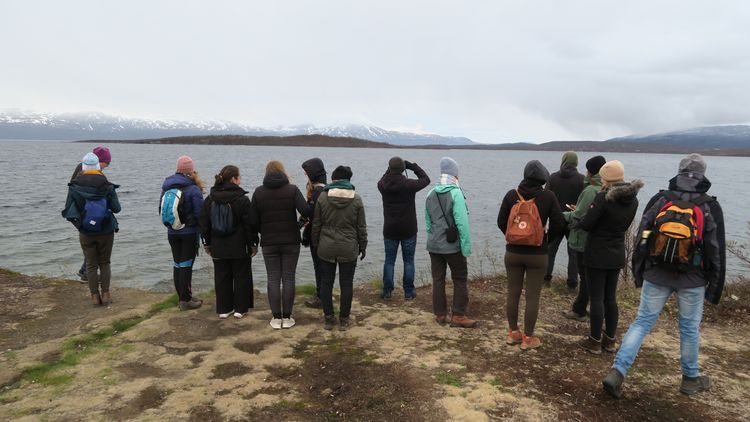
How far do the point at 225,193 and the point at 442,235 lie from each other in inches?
129

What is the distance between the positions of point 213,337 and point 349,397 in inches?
102

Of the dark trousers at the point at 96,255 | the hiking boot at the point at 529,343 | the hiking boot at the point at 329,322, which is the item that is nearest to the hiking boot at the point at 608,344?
the hiking boot at the point at 529,343

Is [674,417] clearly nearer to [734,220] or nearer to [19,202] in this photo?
[734,220]

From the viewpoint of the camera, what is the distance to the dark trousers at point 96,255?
7.36 meters

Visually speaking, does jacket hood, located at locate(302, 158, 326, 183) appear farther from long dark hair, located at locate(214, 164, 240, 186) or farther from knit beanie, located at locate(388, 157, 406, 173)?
knit beanie, located at locate(388, 157, 406, 173)

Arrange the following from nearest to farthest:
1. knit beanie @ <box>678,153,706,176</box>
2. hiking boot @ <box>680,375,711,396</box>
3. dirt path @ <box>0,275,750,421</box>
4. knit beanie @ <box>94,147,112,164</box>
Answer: dirt path @ <box>0,275,750,421</box>, knit beanie @ <box>678,153,706,176</box>, hiking boot @ <box>680,375,711,396</box>, knit beanie @ <box>94,147,112,164</box>

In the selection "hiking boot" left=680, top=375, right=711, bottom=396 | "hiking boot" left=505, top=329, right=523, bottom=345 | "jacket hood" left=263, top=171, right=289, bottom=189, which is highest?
"jacket hood" left=263, top=171, right=289, bottom=189

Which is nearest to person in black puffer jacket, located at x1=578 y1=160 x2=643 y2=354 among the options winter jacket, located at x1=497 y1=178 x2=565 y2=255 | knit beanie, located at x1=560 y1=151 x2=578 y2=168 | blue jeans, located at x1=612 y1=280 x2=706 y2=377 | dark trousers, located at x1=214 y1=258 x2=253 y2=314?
winter jacket, located at x1=497 y1=178 x2=565 y2=255

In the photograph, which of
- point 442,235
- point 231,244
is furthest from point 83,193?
point 442,235

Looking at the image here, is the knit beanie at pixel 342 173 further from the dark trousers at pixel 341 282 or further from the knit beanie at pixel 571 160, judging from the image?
the knit beanie at pixel 571 160

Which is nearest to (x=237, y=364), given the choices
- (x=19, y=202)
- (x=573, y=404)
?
(x=573, y=404)

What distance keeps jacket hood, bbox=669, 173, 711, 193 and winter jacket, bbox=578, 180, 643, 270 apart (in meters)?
0.65

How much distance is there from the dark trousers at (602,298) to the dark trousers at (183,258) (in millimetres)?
6013

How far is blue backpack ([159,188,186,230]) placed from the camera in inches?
268
